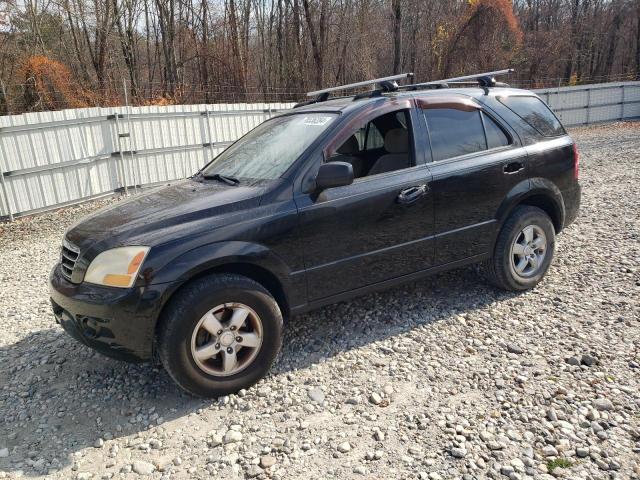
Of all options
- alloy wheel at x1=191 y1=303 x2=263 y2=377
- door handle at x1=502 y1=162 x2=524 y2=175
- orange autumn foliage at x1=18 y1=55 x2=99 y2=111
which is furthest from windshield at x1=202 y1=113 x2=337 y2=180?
orange autumn foliage at x1=18 y1=55 x2=99 y2=111

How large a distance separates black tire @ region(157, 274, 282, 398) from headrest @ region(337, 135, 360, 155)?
4.70 feet

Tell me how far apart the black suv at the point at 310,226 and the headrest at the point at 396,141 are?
1cm

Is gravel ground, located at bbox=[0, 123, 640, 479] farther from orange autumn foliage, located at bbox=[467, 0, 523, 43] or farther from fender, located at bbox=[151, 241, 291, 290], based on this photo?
orange autumn foliage, located at bbox=[467, 0, 523, 43]

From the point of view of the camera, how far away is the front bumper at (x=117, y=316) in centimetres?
293

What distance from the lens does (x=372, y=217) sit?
3664 millimetres

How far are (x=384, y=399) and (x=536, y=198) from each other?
2574 millimetres

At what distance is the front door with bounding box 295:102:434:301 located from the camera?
3.49 meters

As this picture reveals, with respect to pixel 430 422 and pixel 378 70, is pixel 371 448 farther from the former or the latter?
pixel 378 70

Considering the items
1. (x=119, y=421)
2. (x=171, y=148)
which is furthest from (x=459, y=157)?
(x=171, y=148)

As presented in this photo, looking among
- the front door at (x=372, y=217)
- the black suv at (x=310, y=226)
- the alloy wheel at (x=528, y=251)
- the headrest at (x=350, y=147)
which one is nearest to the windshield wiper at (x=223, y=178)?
the black suv at (x=310, y=226)

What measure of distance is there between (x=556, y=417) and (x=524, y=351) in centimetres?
79

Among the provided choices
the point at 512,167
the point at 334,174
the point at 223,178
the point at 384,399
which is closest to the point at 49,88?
the point at 223,178

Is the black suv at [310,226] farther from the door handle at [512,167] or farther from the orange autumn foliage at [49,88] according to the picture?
the orange autumn foliage at [49,88]

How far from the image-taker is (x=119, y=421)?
10.2 ft
